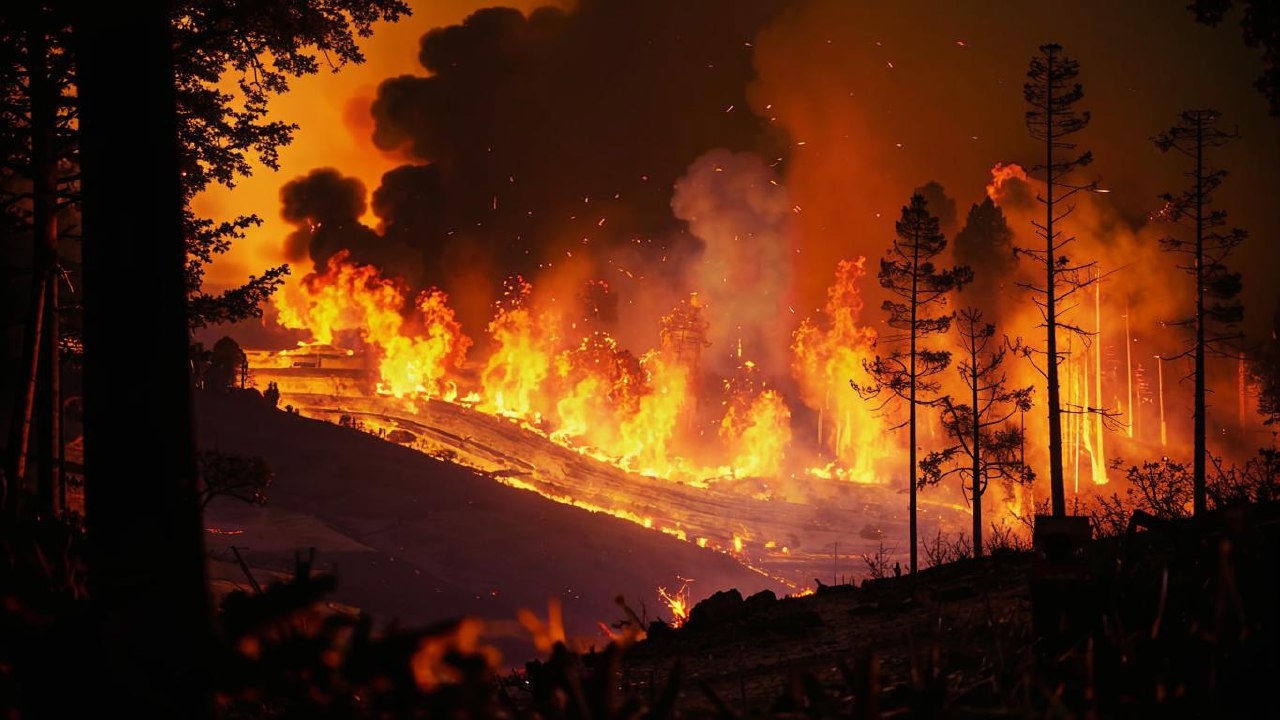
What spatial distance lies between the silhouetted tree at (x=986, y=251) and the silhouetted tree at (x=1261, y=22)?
69.1 metres

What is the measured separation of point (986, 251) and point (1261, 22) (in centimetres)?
7072

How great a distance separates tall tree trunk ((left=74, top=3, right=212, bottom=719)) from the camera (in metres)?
3.99

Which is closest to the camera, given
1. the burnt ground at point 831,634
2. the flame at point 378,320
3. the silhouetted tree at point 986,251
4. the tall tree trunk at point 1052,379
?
the burnt ground at point 831,634

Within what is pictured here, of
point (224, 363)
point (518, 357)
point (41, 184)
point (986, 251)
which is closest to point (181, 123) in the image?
point (41, 184)

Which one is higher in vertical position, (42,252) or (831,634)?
(42,252)

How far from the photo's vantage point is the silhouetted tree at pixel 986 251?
78938mm

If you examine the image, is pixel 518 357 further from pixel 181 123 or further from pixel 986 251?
pixel 181 123

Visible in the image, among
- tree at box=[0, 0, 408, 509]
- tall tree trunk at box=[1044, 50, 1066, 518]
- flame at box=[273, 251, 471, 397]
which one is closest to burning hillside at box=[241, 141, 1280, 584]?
flame at box=[273, 251, 471, 397]

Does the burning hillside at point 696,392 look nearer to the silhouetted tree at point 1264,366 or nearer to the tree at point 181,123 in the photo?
the silhouetted tree at point 1264,366

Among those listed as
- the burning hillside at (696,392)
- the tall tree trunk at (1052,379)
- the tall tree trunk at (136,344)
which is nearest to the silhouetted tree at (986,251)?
the burning hillside at (696,392)

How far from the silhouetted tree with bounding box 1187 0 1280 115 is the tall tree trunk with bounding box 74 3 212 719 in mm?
12221

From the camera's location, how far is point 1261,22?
11.8m

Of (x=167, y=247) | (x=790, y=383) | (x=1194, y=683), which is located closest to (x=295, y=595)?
(x=167, y=247)

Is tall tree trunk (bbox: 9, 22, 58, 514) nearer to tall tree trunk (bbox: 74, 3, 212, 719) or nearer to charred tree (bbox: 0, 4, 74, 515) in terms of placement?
charred tree (bbox: 0, 4, 74, 515)
